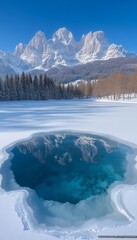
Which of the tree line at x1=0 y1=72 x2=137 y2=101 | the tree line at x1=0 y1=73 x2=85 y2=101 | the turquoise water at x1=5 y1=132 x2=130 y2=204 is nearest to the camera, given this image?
the turquoise water at x1=5 y1=132 x2=130 y2=204

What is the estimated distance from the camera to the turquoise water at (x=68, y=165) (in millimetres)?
11039

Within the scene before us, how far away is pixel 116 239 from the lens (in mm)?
6922

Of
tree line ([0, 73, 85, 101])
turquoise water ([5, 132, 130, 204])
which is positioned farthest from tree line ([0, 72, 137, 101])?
turquoise water ([5, 132, 130, 204])

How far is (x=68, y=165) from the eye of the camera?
46.3ft

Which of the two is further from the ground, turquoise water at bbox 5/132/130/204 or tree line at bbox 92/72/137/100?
tree line at bbox 92/72/137/100

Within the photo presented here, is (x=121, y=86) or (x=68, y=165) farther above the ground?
(x=121, y=86)

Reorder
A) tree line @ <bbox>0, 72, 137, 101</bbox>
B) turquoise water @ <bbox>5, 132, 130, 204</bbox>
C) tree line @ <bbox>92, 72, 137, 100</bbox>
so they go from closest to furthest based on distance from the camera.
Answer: turquoise water @ <bbox>5, 132, 130, 204</bbox> → tree line @ <bbox>0, 72, 137, 101</bbox> → tree line @ <bbox>92, 72, 137, 100</bbox>

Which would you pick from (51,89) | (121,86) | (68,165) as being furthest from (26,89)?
(68,165)

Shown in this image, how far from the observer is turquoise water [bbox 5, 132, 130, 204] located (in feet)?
36.2

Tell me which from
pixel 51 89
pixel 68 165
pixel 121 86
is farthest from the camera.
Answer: pixel 121 86

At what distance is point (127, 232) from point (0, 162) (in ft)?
26.9

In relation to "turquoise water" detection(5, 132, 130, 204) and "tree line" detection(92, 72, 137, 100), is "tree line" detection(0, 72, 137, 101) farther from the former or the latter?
"turquoise water" detection(5, 132, 130, 204)

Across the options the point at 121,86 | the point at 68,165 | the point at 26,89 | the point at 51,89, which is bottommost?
the point at 68,165

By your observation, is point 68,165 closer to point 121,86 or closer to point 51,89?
point 51,89
